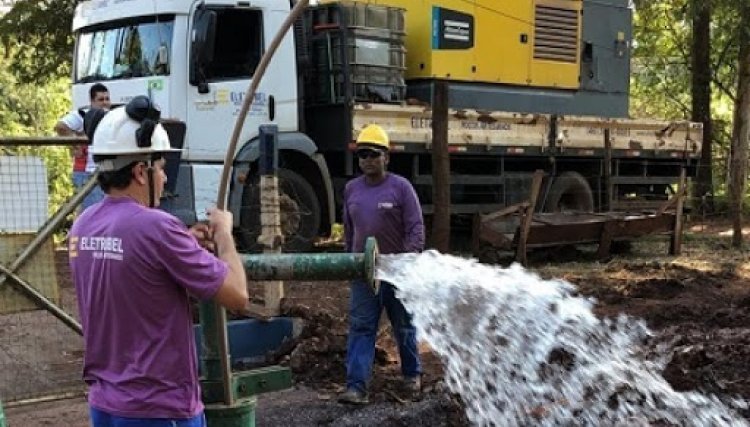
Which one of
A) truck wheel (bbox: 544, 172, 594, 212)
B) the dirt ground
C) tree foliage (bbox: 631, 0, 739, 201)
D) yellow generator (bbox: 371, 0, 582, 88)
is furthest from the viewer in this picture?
tree foliage (bbox: 631, 0, 739, 201)

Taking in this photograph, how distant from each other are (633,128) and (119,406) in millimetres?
13103

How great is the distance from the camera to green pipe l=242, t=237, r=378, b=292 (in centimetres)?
310

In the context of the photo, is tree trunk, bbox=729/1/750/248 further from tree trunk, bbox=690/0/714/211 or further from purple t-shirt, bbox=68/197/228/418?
purple t-shirt, bbox=68/197/228/418

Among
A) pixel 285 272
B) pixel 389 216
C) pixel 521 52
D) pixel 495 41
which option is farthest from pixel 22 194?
pixel 521 52

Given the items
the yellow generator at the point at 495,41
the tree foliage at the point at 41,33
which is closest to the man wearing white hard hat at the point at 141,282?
the yellow generator at the point at 495,41

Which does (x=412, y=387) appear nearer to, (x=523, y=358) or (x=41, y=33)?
(x=523, y=358)

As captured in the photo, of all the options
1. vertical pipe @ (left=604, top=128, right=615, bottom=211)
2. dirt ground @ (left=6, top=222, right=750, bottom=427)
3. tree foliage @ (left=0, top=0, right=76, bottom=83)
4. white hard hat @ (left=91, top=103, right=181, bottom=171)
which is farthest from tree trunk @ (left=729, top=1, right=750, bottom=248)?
white hard hat @ (left=91, top=103, right=181, bottom=171)

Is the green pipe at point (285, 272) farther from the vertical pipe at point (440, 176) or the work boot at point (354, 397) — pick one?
the vertical pipe at point (440, 176)

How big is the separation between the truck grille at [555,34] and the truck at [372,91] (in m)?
0.02

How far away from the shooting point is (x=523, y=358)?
6180 mm

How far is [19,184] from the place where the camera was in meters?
5.87

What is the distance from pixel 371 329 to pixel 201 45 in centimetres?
557

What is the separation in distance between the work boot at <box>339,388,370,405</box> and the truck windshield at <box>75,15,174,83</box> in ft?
Answer: 19.4

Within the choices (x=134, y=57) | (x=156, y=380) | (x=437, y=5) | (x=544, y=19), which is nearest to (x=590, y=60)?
(x=544, y=19)
